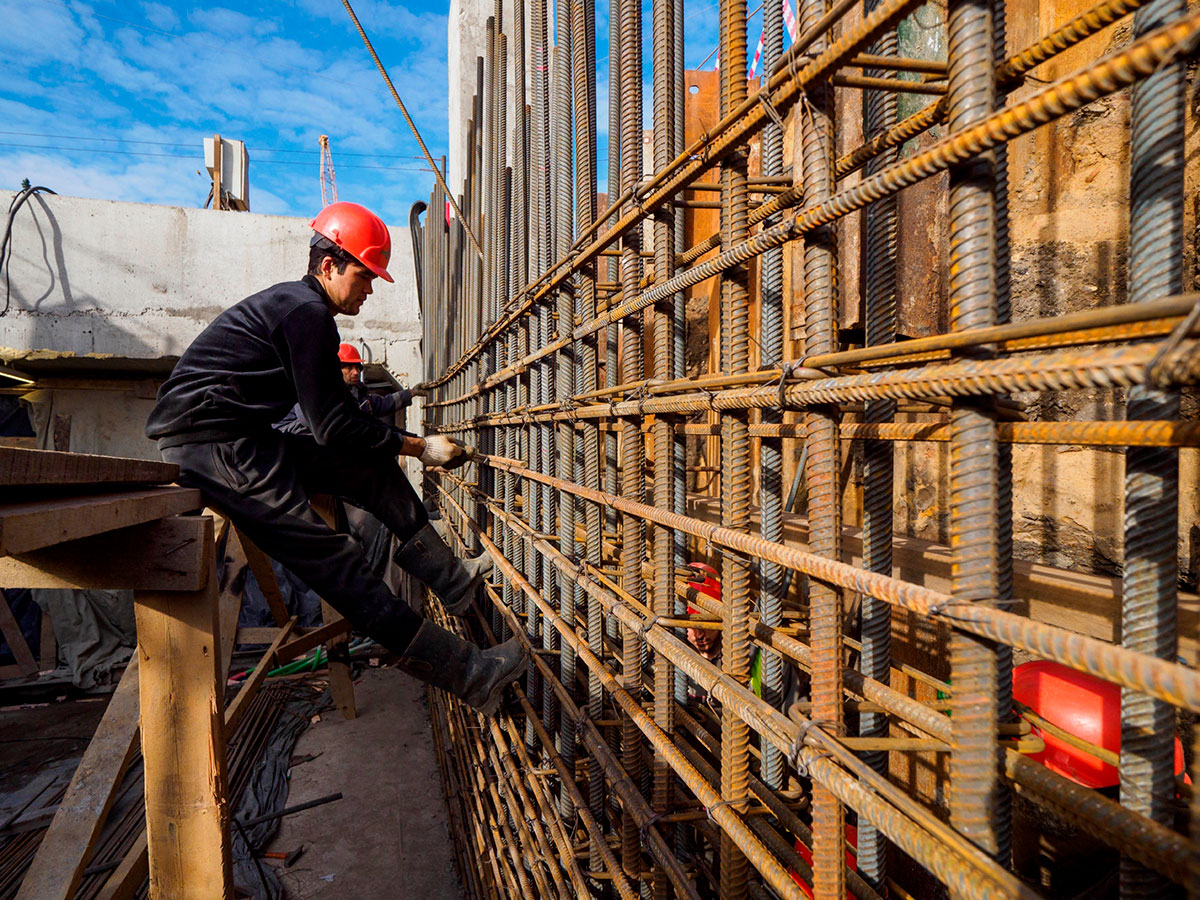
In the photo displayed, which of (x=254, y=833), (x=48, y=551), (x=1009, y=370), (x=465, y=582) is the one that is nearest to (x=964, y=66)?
(x=1009, y=370)

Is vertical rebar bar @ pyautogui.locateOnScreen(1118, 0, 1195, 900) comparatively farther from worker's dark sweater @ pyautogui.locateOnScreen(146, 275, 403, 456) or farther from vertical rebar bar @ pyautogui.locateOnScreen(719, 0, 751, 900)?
worker's dark sweater @ pyautogui.locateOnScreen(146, 275, 403, 456)

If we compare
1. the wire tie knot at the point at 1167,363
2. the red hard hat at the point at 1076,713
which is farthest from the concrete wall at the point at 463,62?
the wire tie knot at the point at 1167,363

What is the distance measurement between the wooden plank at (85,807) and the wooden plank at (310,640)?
262 cm

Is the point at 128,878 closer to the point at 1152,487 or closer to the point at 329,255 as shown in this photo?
the point at 329,255

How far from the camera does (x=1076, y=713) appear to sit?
1.50 meters

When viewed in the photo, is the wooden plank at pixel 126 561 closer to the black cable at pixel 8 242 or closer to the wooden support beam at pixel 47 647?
the black cable at pixel 8 242

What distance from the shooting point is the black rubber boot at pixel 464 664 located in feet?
9.77

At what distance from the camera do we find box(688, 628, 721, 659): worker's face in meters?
2.46

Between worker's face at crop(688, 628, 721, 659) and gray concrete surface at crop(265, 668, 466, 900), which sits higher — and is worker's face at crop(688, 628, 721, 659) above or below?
above

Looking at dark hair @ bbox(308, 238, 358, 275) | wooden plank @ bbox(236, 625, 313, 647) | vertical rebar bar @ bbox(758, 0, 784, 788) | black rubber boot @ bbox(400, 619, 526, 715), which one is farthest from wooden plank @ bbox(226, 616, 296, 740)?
vertical rebar bar @ bbox(758, 0, 784, 788)

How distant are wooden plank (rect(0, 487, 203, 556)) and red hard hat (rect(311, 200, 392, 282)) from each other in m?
1.59

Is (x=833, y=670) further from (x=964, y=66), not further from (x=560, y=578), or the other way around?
(x=560, y=578)

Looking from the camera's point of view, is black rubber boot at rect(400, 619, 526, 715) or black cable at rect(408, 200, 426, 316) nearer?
black rubber boot at rect(400, 619, 526, 715)

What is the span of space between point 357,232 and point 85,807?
246 centimetres
